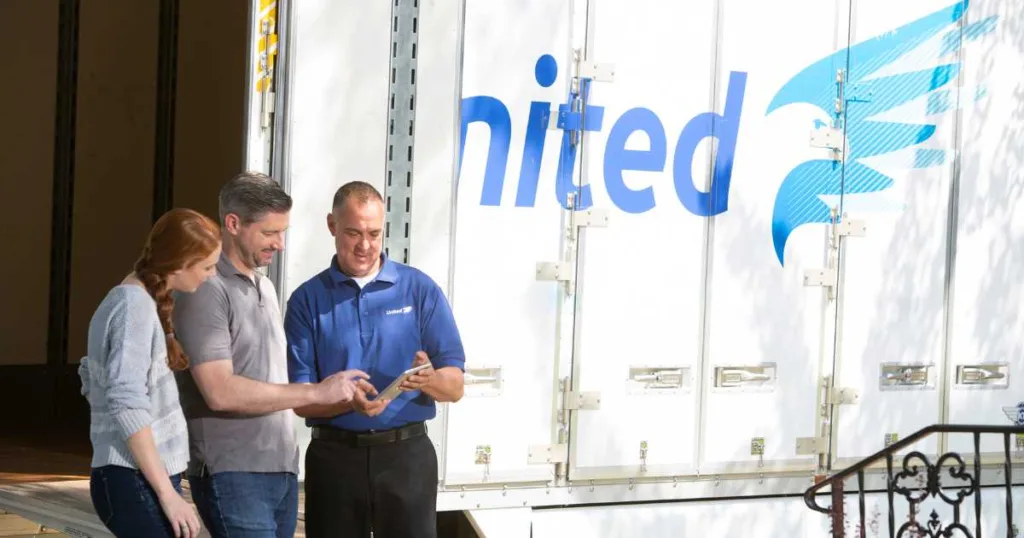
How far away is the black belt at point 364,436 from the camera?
416cm

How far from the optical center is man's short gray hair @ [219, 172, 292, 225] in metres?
3.82

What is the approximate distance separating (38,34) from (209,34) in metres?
1.15

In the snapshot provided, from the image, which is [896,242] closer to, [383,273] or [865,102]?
[865,102]

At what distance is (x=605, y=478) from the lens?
19.6ft

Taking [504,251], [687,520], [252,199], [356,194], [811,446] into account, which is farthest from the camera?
[811,446]

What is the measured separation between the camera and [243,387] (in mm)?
3629

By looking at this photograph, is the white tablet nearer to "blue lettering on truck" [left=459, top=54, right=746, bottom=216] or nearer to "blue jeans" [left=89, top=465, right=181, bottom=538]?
"blue jeans" [left=89, top=465, right=181, bottom=538]

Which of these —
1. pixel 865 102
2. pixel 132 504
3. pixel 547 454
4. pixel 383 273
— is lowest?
pixel 547 454

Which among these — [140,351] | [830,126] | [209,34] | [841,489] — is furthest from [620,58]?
[209,34]

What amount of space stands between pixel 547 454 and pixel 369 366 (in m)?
1.84

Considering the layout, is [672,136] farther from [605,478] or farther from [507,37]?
[605,478]

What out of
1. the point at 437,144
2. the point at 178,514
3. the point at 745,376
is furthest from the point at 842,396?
the point at 178,514

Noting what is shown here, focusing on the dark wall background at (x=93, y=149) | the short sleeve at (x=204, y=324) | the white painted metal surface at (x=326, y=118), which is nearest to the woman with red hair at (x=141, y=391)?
the short sleeve at (x=204, y=324)

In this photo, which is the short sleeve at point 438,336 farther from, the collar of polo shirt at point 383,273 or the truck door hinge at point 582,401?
the truck door hinge at point 582,401
